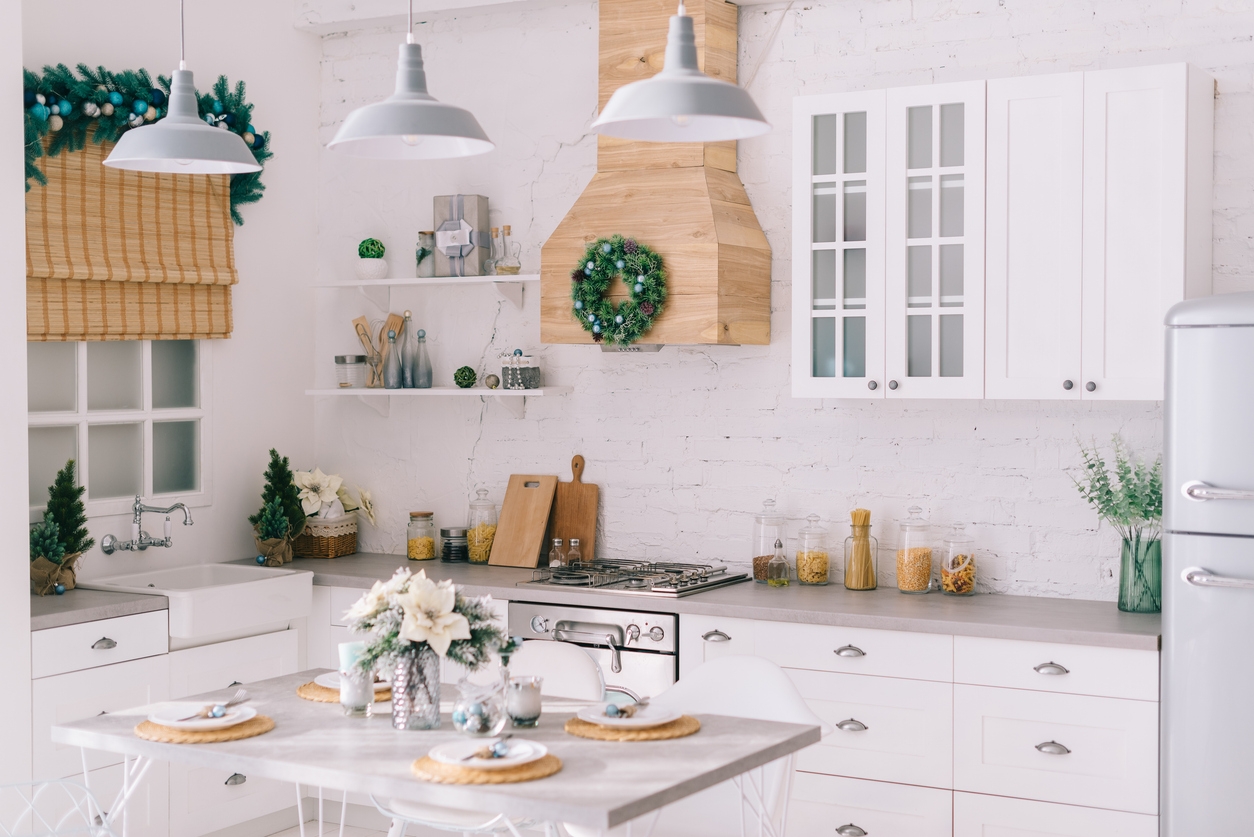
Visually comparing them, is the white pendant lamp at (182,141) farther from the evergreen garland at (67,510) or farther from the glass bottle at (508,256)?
the glass bottle at (508,256)

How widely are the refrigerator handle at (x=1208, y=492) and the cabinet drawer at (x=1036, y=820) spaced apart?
0.88 m

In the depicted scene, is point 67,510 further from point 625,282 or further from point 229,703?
point 625,282

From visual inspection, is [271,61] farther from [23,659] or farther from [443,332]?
[23,659]

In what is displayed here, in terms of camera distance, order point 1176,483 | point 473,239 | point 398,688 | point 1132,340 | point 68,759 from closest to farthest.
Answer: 1. point 398,688
2. point 1176,483
3. point 1132,340
4. point 68,759
5. point 473,239

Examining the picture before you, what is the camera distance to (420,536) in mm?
5066

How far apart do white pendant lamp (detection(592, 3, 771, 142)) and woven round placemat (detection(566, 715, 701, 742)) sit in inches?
47.7

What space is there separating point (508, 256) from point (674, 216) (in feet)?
3.02

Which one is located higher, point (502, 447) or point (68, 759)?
point (502, 447)

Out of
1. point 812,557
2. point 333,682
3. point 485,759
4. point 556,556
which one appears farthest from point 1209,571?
point 556,556

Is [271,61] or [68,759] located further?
[271,61]

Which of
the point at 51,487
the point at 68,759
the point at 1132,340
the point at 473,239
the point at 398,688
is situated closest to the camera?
the point at 398,688

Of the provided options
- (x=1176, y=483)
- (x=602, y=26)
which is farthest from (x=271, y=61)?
(x=1176, y=483)

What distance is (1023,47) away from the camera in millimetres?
4156

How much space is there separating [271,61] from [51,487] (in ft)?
6.32
